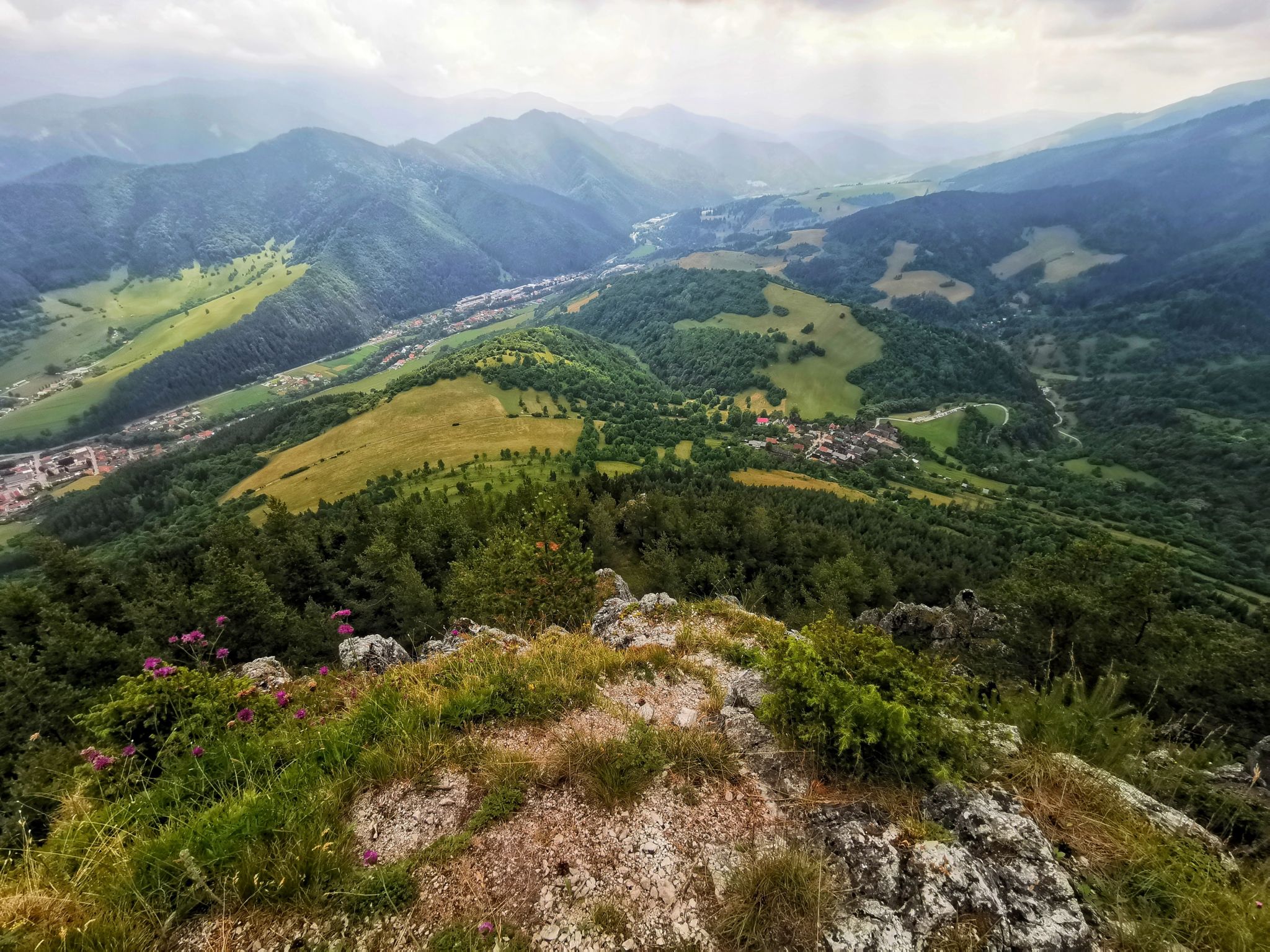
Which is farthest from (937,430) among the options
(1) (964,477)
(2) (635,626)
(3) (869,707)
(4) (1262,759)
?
(3) (869,707)

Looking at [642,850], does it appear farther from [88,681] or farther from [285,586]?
[285,586]

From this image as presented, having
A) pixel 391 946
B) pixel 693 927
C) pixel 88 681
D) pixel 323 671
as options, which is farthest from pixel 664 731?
pixel 88 681

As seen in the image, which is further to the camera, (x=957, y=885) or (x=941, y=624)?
(x=941, y=624)

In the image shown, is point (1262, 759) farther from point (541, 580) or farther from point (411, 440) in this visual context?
point (411, 440)

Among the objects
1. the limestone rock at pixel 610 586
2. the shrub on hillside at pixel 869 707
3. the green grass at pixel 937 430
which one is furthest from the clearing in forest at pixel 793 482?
the shrub on hillside at pixel 869 707

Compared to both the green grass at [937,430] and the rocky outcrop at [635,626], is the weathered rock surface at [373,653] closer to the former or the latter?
the rocky outcrop at [635,626]
